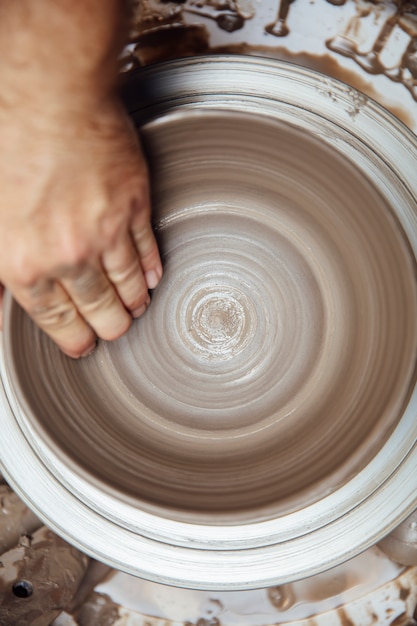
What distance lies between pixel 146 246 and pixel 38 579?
3.22 ft

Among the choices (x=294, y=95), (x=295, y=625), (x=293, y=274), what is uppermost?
(x=294, y=95)

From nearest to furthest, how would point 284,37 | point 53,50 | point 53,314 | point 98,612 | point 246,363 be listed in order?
point 53,50 < point 53,314 < point 246,363 < point 284,37 < point 98,612

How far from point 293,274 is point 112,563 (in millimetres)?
800

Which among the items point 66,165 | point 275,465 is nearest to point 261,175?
point 66,165

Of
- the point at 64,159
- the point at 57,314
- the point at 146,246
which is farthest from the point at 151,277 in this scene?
the point at 64,159

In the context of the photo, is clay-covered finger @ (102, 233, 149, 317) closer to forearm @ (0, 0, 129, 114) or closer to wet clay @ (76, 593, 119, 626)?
forearm @ (0, 0, 129, 114)

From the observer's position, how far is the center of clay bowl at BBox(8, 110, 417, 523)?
4.11ft

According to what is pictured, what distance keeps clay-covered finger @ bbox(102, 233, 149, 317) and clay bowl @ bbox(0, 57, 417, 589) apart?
0.22 metres

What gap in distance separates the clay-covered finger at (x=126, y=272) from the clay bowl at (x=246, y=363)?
8.7 inches

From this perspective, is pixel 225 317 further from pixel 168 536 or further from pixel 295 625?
pixel 295 625

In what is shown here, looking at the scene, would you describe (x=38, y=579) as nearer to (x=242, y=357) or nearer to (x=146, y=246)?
(x=242, y=357)

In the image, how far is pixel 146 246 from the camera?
1.22 metres

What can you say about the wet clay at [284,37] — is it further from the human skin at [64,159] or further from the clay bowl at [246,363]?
the human skin at [64,159]

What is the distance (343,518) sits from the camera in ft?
4.11
